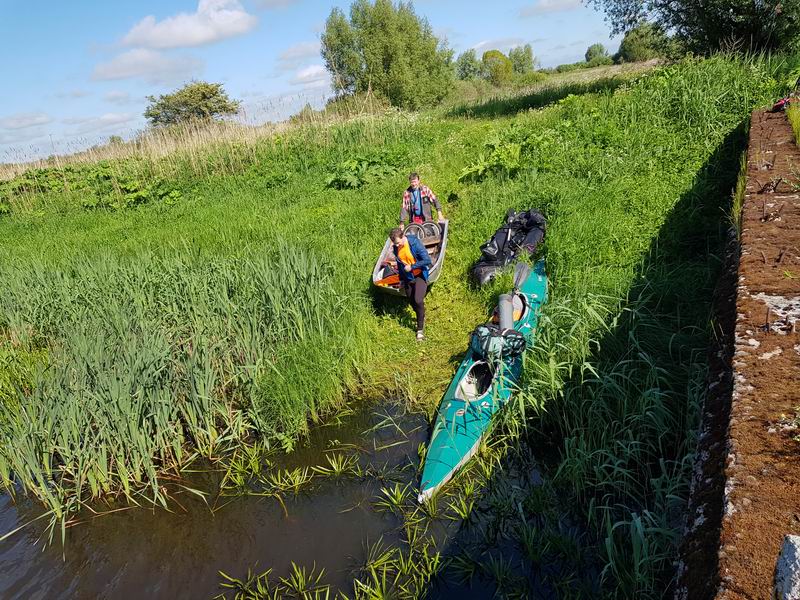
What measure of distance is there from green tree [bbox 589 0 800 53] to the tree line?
2 centimetres

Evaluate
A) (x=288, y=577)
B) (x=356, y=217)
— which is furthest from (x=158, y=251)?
(x=288, y=577)

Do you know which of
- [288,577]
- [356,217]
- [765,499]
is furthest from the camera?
[356,217]

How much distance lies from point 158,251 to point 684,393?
8865mm

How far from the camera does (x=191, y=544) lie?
14.2ft

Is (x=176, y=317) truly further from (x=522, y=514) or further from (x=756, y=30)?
(x=756, y=30)

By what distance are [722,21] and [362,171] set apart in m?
10.7

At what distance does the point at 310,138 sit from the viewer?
656 inches

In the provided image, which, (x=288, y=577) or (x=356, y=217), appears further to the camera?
(x=356, y=217)

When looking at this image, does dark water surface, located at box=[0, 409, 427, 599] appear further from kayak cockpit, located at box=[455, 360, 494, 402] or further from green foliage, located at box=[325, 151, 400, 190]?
green foliage, located at box=[325, 151, 400, 190]

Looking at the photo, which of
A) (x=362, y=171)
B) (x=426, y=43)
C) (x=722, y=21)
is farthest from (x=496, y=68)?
(x=362, y=171)

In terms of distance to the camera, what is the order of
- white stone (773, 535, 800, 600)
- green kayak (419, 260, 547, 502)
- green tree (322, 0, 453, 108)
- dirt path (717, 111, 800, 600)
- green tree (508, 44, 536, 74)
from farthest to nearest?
green tree (508, 44, 536, 74) < green tree (322, 0, 453, 108) < green kayak (419, 260, 547, 502) < dirt path (717, 111, 800, 600) < white stone (773, 535, 800, 600)

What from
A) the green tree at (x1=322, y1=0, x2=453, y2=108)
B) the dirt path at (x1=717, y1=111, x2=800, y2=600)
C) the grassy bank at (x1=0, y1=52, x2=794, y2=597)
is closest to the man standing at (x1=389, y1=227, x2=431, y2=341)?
the grassy bank at (x1=0, y1=52, x2=794, y2=597)

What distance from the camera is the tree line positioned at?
13234mm

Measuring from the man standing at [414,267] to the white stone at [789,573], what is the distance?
558 cm
